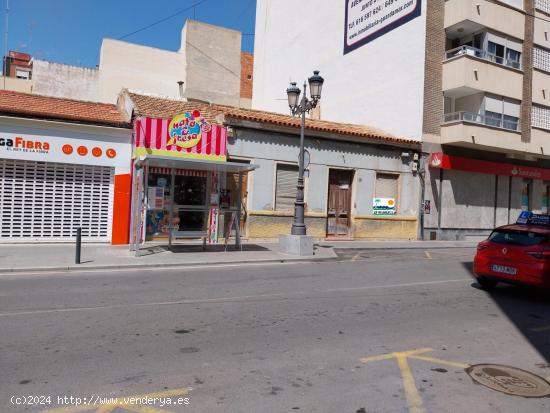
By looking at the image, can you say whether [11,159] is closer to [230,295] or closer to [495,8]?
[230,295]

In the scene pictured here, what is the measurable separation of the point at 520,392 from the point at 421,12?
68.3 ft

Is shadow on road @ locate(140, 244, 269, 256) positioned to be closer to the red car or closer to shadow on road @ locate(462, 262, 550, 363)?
shadow on road @ locate(462, 262, 550, 363)

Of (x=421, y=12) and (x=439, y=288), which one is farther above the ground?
(x=421, y=12)

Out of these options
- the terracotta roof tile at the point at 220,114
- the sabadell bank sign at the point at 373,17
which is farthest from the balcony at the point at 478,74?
Answer: the terracotta roof tile at the point at 220,114

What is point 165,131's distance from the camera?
16000 mm

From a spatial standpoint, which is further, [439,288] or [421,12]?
[421,12]

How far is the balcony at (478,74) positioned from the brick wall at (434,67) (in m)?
0.40

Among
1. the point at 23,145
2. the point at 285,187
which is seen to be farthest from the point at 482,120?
the point at 23,145

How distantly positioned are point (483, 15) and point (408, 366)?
69.5 feet

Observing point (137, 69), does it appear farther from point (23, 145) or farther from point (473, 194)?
point (473, 194)

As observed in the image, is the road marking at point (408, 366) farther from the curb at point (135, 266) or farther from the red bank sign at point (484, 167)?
the red bank sign at point (484, 167)

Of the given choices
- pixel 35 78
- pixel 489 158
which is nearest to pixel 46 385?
pixel 489 158

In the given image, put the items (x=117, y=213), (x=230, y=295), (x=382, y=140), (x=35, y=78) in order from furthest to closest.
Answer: (x=35, y=78) → (x=382, y=140) → (x=117, y=213) → (x=230, y=295)

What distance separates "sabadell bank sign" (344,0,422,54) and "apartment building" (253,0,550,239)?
0.06 meters
